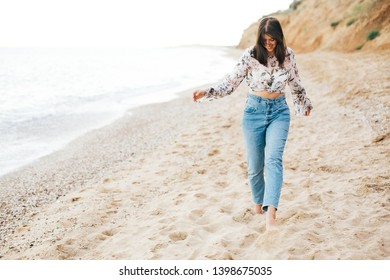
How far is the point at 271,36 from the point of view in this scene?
3252mm

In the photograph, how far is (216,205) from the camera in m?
4.53

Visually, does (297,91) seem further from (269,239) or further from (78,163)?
(78,163)

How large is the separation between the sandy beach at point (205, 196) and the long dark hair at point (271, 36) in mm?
1539

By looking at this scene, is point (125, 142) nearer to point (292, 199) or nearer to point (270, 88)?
point (292, 199)

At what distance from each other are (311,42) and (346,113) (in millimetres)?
22516

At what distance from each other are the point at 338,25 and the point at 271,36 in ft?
79.4

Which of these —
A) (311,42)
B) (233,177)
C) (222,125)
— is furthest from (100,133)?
(311,42)

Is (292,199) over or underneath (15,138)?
over

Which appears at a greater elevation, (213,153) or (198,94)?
(198,94)

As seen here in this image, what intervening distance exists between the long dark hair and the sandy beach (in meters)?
1.54

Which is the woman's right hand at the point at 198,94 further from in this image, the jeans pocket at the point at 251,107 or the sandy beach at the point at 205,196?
the sandy beach at the point at 205,196

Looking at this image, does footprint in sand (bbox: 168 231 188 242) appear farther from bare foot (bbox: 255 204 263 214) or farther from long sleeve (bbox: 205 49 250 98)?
long sleeve (bbox: 205 49 250 98)

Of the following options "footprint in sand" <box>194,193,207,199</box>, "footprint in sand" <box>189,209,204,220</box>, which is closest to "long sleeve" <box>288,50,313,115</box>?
"footprint in sand" <box>189,209,204,220</box>

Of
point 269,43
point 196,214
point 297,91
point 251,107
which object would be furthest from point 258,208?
point 269,43
